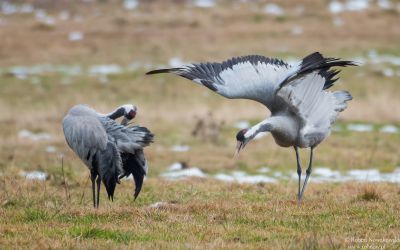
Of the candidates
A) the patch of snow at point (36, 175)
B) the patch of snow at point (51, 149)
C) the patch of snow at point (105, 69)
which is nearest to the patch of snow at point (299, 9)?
the patch of snow at point (105, 69)

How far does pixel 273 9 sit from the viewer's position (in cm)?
4178

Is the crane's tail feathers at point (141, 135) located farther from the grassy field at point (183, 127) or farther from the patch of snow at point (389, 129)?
the patch of snow at point (389, 129)

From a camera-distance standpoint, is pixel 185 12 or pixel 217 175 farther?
pixel 185 12

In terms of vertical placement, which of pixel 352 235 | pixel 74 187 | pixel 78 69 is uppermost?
pixel 352 235

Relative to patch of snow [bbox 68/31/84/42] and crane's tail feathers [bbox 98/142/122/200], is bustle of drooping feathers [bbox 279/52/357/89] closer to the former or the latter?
crane's tail feathers [bbox 98/142/122/200]

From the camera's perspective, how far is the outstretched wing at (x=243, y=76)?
10516 mm

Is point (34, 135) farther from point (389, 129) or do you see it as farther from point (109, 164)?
point (109, 164)

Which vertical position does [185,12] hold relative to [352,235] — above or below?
below

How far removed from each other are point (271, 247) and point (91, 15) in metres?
34.0

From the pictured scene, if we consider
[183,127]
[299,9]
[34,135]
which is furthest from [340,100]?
[299,9]

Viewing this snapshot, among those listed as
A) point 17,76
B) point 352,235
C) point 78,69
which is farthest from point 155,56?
point 352,235

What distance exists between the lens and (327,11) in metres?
41.2

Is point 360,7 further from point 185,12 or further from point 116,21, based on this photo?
point 116,21

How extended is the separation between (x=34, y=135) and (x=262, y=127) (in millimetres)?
11301
